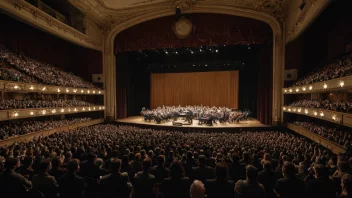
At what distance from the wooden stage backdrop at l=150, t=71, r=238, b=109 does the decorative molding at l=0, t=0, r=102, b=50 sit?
1003cm

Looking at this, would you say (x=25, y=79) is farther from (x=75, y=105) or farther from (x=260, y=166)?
(x=260, y=166)

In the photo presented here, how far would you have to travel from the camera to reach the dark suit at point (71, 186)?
3088 millimetres

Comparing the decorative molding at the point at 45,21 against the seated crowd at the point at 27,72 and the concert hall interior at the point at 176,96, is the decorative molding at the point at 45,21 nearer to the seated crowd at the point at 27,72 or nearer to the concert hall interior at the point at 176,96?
the concert hall interior at the point at 176,96

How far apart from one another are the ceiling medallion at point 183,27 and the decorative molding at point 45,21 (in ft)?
26.2

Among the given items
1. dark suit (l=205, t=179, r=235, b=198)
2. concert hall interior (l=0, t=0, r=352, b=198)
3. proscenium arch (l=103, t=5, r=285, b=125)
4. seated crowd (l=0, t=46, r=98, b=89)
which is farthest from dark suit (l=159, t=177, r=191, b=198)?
proscenium arch (l=103, t=5, r=285, b=125)

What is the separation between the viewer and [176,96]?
84.3 feet

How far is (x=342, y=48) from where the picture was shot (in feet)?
32.9

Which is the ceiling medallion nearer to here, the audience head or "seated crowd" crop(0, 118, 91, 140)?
"seated crowd" crop(0, 118, 91, 140)

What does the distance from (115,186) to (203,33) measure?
14698 mm

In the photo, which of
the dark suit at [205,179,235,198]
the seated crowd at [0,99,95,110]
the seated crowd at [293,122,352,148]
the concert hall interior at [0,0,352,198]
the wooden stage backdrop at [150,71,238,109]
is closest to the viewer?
the dark suit at [205,179,235,198]

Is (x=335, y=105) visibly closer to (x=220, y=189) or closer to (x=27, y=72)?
(x=220, y=189)

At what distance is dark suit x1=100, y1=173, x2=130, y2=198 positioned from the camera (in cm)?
305

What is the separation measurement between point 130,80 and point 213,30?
459 inches

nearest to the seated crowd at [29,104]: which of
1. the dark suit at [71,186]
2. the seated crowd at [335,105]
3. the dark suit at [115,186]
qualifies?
the dark suit at [71,186]
